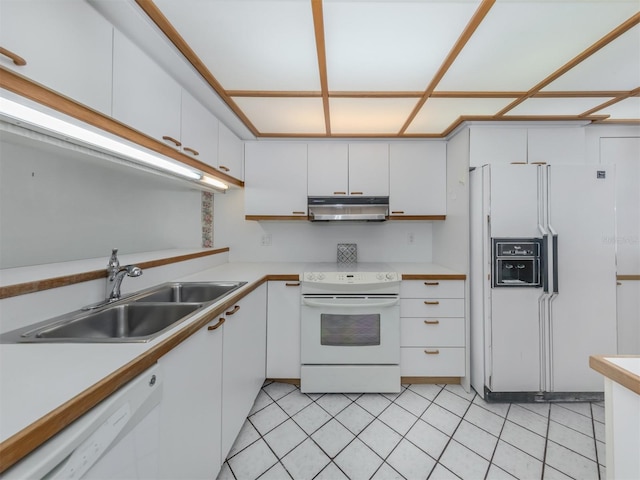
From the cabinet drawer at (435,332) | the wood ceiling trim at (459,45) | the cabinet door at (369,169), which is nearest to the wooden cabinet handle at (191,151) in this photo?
the cabinet door at (369,169)

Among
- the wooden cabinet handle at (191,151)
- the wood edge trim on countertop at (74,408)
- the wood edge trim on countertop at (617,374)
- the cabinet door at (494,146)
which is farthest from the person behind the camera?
the cabinet door at (494,146)

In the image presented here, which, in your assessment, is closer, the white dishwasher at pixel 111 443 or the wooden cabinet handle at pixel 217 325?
the white dishwasher at pixel 111 443

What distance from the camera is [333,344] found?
6.50 feet

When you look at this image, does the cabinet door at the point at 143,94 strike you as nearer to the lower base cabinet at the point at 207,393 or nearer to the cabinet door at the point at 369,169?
the lower base cabinet at the point at 207,393

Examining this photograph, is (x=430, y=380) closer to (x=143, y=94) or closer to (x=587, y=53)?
Answer: (x=587, y=53)

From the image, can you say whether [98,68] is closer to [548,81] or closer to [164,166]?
[164,166]

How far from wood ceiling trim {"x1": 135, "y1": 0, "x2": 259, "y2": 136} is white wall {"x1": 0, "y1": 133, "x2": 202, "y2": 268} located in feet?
2.31

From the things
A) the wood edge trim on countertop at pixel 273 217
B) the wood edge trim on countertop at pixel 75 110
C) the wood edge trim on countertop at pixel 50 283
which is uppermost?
the wood edge trim on countertop at pixel 75 110

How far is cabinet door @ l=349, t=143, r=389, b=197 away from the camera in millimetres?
2453

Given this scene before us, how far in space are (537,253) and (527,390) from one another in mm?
1010

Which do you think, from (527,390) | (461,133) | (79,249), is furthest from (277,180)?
(527,390)

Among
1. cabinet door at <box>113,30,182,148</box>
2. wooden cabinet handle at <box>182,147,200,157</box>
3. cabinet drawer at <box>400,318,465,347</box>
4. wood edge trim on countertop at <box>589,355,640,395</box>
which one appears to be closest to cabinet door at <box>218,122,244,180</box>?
wooden cabinet handle at <box>182,147,200,157</box>

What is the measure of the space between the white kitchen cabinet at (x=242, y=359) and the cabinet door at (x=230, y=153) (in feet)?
3.46

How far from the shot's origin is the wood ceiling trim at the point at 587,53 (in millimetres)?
1137
